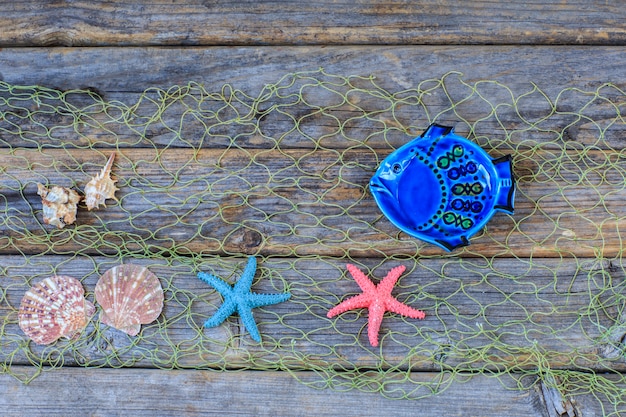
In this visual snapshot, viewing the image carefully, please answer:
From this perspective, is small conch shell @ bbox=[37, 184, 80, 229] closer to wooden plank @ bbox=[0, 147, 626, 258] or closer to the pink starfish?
wooden plank @ bbox=[0, 147, 626, 258]

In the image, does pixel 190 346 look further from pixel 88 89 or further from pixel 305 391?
pixel 88 89

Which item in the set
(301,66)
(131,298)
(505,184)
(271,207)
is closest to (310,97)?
(301,66)

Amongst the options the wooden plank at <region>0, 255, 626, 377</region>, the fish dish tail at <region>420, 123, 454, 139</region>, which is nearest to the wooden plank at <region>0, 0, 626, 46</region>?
the fish dish tail at <region>420, 123, 454, 139</region>

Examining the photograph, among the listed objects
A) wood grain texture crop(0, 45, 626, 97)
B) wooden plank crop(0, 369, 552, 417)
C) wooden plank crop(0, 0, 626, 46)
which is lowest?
wooden plank crop(0, 369, 552, 417)

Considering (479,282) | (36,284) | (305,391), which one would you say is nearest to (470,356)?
(479,282)

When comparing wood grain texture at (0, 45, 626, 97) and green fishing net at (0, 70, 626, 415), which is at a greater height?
wood grain texture at (0, 45, 626, 97)

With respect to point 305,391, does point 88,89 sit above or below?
above
